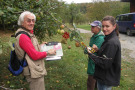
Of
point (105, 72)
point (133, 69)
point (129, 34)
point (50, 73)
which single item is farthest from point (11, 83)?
point (129, 34)

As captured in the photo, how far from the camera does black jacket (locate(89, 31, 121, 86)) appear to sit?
60.3 inches

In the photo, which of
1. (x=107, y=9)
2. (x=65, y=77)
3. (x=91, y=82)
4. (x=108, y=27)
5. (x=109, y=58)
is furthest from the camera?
(x=107, y=9)

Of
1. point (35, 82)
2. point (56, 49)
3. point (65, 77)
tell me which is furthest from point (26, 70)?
point (65, 77)

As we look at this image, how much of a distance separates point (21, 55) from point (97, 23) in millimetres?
1495

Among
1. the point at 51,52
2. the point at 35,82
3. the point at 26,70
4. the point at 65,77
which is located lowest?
the point at 65,77

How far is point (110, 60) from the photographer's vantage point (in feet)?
5.06

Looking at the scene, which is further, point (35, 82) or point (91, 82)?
point (91, 82)

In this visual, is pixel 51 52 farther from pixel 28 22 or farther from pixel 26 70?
pixel 28 22

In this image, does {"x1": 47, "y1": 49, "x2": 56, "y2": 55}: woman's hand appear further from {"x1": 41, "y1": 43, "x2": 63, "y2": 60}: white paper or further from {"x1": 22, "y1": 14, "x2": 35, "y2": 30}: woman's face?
{"x1": 22, "y1": 14, "x2": 35, "y2": 30}: woman's face

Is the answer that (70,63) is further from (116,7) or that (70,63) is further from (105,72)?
(116,7)

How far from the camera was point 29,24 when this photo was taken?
164cm

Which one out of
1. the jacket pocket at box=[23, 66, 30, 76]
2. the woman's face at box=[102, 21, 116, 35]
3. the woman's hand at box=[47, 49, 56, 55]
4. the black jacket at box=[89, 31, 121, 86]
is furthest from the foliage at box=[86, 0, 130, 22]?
the jacket pocket at box=[23, 66, 30, 76]

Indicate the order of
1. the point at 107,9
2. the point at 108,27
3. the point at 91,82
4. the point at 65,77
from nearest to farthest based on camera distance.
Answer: the point at 108,27, the point at 91,82, the point at 65,77, the point at 107,9

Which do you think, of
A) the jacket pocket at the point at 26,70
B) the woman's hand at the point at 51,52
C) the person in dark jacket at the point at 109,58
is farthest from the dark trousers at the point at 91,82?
the jacket pocket at the point at 26,70
